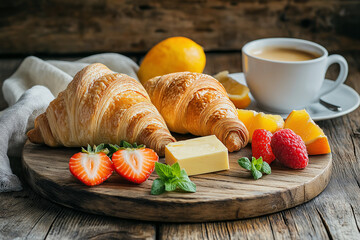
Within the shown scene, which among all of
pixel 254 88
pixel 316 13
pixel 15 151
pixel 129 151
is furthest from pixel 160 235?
pixel 316 13

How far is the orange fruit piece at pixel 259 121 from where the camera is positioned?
166 cm

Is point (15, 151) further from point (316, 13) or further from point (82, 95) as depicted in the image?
point (316, 13)

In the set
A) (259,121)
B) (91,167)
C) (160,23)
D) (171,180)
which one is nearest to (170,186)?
(171,180)

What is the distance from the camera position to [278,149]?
1.46 m

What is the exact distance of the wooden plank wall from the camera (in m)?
2.82

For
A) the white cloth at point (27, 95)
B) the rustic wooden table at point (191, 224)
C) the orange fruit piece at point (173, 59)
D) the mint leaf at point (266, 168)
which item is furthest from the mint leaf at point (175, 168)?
the orange fruit piece at point (173, 59)

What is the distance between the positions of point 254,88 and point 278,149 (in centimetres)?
61

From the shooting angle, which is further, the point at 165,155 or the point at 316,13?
the point at 316,13

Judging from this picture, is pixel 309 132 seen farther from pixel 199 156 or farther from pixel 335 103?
pixel 335 103

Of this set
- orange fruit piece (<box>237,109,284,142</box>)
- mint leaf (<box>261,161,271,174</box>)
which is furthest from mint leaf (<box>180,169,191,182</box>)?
orange fruit piece (<box>237,109,284,142</box>)

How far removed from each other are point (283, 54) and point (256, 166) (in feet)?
2.69

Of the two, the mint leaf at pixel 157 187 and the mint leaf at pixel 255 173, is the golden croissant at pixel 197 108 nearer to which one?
the mint leaf at pixel 255 173

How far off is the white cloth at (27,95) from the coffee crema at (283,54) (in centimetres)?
57

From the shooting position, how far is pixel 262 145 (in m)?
1.50
